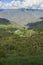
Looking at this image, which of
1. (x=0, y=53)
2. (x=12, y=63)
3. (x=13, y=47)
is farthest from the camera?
(x=13, y=47)

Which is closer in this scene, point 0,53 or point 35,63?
point 35,63

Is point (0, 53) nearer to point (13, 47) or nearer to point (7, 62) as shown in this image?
point (7, 62)

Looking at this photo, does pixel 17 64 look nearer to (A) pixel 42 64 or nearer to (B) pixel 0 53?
(A) pixel 42 64

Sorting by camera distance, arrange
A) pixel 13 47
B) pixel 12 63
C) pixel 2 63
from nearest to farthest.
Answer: pixel 2 63 → pixel 12 63 → pixel 13 47

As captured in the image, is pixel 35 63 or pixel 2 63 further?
pixel 35 63

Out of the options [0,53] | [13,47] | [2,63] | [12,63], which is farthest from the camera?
[13,47]

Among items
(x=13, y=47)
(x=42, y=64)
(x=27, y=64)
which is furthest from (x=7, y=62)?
(x=13, y=47)

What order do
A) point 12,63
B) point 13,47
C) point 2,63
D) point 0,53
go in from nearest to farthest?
point 2,63 < point 12,63 < point 0,53 < point 13,47

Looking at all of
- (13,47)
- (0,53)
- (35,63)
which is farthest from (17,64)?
(13,47)
